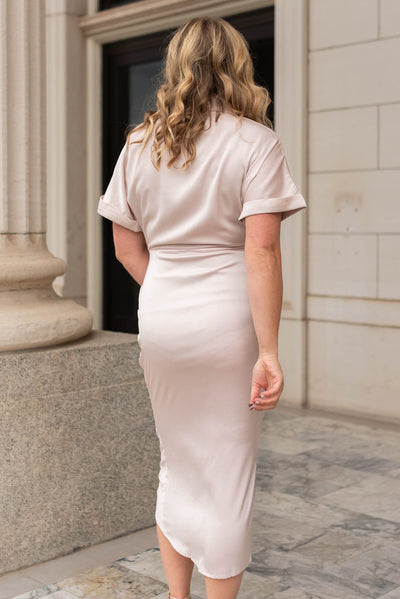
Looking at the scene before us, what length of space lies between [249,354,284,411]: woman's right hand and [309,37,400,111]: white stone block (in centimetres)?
441

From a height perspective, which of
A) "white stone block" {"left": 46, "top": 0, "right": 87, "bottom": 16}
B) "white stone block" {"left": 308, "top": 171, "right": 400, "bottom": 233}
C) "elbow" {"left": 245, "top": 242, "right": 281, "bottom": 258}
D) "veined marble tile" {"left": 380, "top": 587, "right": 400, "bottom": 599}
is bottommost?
"veined marble tile" {"left": 380, "top": 587, "right": 400, "bottom": 599}

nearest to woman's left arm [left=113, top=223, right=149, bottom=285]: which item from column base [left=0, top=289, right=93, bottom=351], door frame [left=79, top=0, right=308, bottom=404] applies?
column base [left=0, top=289, right=93, bottom=351]

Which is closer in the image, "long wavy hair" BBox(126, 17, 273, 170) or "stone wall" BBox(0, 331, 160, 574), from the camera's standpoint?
"long wavy hair" BBox(126, 17, 273, 170)

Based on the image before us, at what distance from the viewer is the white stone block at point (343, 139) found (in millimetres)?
6480

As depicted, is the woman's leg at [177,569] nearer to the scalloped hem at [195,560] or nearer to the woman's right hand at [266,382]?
the scalloped hem at [195,560]

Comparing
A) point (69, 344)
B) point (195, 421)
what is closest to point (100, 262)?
point (69, 344)

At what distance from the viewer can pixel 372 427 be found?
6.25 meters

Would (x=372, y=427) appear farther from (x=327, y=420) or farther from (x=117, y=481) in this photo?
(x=117, y=481)

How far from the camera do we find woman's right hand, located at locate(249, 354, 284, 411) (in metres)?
2.42

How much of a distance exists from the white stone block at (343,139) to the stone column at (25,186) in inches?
128

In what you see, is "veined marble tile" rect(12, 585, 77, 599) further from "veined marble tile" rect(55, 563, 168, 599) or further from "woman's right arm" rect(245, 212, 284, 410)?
"woman's right arm" rect(245, 212, 284, 410)

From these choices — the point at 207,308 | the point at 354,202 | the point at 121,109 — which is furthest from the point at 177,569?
the point at 121,109

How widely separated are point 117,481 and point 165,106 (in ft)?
6.49

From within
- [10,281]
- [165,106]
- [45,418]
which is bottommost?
[45,418]
